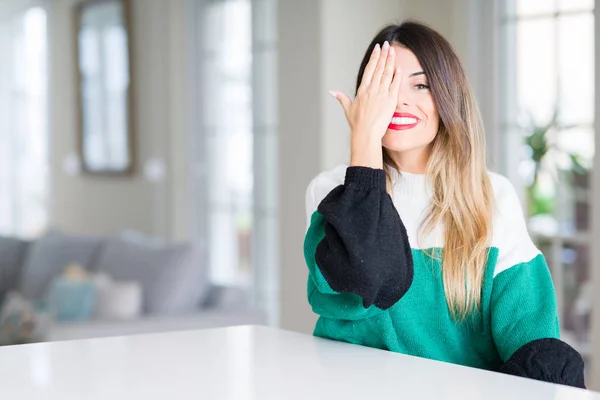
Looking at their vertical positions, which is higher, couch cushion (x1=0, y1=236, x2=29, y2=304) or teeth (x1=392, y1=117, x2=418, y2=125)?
teeth (x1=392, y1=117, x2=418, y2=125)

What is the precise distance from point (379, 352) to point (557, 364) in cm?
31

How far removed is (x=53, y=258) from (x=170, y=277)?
1.25 meters

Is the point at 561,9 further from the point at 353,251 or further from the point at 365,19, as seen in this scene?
the point at 353,251

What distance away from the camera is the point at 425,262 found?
177cm

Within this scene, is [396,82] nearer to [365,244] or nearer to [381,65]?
[381,65]

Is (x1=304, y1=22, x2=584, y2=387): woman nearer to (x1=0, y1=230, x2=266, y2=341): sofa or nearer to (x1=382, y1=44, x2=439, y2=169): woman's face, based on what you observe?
(x1=382, y1=44, x2=439, y2=169): woman's face

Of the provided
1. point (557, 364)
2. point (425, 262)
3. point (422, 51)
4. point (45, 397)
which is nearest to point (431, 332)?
point (425, 262)

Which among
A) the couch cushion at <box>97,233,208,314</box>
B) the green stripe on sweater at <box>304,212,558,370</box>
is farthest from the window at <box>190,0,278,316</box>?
the green stripe on sweater at <box>304,212,558,370</box>

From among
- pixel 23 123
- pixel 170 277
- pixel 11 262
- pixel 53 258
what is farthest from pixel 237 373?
pixel 23 123

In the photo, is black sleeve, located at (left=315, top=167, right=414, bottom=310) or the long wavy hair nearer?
black sleeve, located at (left=315, top=167, right=414, bottom=310)

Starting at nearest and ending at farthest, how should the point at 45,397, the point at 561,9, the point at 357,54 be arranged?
the point at 45,397, the point at 561,9, the point at 357,54

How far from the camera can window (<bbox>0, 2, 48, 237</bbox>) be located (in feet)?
25.7

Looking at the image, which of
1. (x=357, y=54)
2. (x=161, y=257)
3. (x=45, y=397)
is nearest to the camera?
(x=45, y=397)

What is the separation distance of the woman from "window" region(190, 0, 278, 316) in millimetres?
3428
